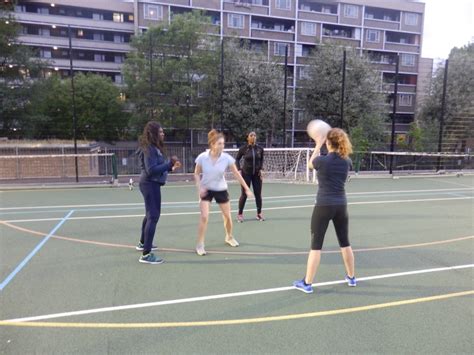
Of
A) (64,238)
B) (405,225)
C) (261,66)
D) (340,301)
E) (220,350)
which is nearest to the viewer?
(220,350)

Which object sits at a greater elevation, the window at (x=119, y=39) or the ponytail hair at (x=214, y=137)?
the window at (x=119, y=39)

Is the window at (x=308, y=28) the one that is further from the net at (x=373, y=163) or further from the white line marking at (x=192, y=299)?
the white line marking at (x=192, y=299)

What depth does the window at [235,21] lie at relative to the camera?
41344mm

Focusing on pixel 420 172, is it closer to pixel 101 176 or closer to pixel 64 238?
pixel 101 176

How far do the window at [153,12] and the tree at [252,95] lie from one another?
19155 mm

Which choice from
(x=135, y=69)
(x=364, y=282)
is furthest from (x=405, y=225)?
(x=135, y=69)

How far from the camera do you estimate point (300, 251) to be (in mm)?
5605

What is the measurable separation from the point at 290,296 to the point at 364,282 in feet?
3.34

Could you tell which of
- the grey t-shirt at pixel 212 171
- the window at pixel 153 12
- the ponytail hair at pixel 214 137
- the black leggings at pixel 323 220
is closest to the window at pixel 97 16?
the window at pixel 153 12

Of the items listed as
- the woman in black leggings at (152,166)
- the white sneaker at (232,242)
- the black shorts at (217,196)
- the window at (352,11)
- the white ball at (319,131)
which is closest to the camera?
the white ball at (319,131)

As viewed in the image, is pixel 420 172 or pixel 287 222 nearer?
pixel 287 222

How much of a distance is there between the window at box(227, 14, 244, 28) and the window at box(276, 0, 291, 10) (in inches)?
205

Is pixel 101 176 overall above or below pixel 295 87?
below

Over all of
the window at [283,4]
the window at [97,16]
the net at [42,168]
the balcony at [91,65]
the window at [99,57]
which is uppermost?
the window at [283,4]
